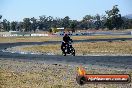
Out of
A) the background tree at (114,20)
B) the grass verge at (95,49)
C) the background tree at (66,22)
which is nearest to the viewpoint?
the grass verge at (95,49)

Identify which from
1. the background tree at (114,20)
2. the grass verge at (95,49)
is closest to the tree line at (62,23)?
the background tree at (114,20)

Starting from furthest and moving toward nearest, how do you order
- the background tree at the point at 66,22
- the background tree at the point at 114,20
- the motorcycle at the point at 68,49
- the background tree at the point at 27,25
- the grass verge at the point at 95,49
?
the background tree at the point at 27,25
the background tree at the point at 66,22
the background tree at the point at 114,20
the grass verge at the point at 95,49
the motorcycle at the point at 68,49

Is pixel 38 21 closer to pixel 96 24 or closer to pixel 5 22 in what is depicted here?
pixel 5 22

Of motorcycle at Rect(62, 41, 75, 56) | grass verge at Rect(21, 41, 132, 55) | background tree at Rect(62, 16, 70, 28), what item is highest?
background tree at Rect(62, 16, 70, 28)

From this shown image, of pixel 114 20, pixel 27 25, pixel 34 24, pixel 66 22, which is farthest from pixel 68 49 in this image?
pixel 34 24

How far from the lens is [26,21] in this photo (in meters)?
171

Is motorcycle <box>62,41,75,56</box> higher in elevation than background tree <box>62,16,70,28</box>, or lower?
lower

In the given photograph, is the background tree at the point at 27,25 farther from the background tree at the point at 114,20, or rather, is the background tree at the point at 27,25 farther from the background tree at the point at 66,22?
the background tree at the point at 114,20

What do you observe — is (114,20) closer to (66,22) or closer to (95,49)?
(66,22)

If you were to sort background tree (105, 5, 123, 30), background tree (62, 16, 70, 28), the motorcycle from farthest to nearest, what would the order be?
background tree (62, 16, 70, 28) < background tree (105, 5, 123, 30) < the motorcycle

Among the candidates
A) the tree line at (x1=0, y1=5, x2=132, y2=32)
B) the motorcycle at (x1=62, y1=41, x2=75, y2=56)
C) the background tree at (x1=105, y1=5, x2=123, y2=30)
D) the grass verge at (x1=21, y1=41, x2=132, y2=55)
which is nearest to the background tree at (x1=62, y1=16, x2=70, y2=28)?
the tree line at (x1=0, y1=5, x2=132, y2=32)

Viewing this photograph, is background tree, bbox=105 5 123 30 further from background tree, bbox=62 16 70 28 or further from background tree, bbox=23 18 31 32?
background tree, bbox=23 18 31 32

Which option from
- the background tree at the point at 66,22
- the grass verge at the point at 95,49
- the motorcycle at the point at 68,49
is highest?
the background tree at the point at 66,22

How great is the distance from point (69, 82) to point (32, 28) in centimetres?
16231
